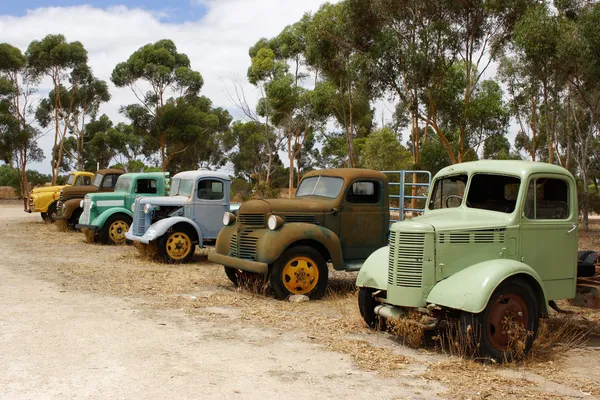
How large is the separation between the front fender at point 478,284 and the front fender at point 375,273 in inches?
30.4

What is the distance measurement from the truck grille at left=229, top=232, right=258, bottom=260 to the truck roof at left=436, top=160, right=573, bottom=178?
134 inches

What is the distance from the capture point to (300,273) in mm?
9234

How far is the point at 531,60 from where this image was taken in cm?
2114

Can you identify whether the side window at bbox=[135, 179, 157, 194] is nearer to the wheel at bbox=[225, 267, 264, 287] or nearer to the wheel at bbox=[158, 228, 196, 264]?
the wheel at bbox=[158, 228, 196, 264]

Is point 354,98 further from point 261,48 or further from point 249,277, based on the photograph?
point 249,277

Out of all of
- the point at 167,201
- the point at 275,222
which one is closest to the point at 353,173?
the point at 275,222

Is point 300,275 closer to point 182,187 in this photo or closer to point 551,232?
point 551,232

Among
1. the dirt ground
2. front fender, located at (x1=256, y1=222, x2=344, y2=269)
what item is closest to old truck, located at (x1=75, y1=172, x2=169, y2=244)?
the dirt ground

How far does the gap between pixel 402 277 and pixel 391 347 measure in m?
0.78

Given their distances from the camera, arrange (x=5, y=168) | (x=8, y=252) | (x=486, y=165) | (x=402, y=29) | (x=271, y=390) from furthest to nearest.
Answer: (x=5, y=168) → (x=402, y=29) → (x=8, y=252) → (x=486, y=165) → (x=271, y=390)

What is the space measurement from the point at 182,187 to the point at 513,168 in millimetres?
9021

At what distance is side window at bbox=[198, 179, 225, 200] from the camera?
13.9 meters

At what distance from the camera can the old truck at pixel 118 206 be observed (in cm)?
1703

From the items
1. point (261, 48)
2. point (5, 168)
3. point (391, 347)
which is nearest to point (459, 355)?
point (391, 347)
